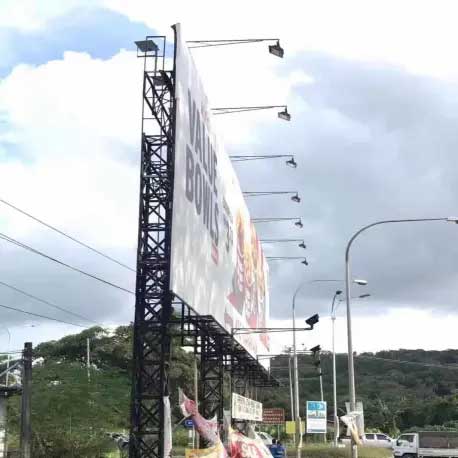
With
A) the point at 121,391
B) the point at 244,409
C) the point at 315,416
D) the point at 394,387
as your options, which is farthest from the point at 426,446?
the point at 394,387

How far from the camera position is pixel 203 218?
24234 millimetres

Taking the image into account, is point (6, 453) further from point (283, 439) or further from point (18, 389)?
point (283, 439)

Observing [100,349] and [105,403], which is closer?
[105,403]

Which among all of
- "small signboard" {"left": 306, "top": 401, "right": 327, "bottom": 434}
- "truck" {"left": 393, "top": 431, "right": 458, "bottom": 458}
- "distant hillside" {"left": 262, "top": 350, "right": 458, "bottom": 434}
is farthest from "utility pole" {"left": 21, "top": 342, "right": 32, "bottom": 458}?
"distant hillside" {"left": 262, "top": 350, "right": 458, "bottom": 434}

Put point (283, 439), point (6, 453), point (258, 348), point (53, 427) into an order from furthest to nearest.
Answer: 1. point (283, 439)
2. point (258, 348)
3. point (53, 427)
4. point (6, 453)

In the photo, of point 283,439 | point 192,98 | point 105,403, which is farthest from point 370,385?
point 192,98

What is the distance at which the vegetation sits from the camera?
30.8 meters

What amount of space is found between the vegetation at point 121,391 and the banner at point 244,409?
6.08 m

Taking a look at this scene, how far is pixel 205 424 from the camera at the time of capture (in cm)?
2034

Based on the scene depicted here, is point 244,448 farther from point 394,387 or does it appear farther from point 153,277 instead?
point 394,387

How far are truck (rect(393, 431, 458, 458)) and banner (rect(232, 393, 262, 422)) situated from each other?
77.6 feet

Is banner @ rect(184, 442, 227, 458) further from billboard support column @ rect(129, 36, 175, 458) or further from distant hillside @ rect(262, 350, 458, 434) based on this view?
distant hillside @ rect(262, 350, 458, 434)

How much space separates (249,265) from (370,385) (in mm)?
94336

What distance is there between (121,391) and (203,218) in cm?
1251
